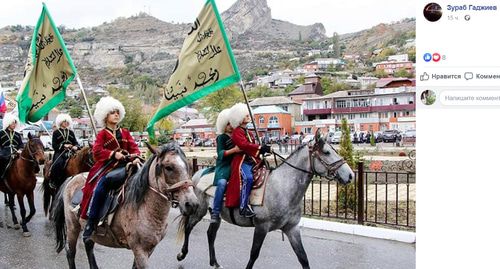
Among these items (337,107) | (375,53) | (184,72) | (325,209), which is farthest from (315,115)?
(375,53)

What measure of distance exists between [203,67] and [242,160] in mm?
1571

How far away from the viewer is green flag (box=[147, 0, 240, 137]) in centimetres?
658

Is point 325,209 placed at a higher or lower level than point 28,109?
lower

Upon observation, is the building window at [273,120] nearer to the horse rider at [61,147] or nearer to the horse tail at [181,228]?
the horse rider at [61,147]

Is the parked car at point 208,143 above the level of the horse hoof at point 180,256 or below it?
below

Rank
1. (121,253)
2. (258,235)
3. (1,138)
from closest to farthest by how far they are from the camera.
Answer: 1. (258,235)
2. (121,253)
3. (1,138)

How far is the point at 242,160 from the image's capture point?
6.16 metres

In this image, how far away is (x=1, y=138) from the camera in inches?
396

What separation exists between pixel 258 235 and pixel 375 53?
652 feet

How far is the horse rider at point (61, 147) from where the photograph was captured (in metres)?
9.50
